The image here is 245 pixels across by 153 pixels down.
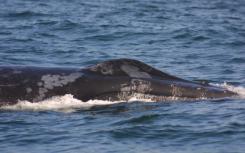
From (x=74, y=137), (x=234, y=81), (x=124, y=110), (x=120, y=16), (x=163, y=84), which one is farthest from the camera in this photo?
(x=120, y=16)

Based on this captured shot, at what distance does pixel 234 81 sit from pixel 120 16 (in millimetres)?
13333

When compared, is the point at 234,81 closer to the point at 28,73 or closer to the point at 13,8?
the point at 28,73

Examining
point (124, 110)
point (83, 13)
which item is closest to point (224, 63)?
point (124, 110)

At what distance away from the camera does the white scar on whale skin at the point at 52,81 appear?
14242mm

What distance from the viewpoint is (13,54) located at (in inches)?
832

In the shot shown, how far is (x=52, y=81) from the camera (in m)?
14.3

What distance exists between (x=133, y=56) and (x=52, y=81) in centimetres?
762

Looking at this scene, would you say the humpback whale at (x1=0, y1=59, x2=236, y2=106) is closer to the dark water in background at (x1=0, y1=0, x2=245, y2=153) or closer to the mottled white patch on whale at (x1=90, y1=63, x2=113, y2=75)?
the mottled white patch on whale at (x1=90, y1=63, x2=113, y2=75)

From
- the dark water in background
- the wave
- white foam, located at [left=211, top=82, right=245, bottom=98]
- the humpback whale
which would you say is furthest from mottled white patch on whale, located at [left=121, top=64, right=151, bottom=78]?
white foam, located at [left=211, top=82, right=245, bottom=98]

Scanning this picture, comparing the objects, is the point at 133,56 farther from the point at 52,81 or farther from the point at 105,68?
the point at 52,81

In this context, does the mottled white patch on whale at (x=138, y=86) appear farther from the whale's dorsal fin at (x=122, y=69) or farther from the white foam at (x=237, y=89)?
the white foam at (x=237, y=89)

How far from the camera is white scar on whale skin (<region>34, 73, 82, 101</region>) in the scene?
561 inches

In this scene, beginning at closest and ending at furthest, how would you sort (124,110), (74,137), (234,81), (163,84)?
1. (74,137)
2. (124,110)
3. (163,84)
4. (234,81)

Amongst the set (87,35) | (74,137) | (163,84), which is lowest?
(74,137)
